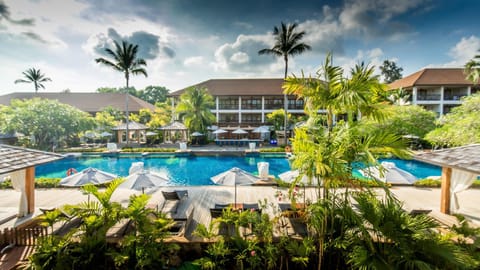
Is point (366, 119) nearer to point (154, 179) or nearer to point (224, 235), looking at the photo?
point (224, 235)

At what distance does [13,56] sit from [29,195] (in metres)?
12.8

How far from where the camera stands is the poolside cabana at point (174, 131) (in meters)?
23.4

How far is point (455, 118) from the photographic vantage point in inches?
435

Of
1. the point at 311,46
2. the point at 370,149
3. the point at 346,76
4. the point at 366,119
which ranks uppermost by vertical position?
the point at 311,46

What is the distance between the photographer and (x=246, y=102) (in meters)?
30.9

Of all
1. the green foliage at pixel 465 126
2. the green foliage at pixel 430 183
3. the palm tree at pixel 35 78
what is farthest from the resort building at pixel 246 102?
the palm tree at pixel 35 78

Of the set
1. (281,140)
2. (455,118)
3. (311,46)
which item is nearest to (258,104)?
(281,140)

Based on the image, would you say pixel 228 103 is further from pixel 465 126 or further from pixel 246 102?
pixel 465 126

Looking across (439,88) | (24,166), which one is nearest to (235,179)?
(24,166)

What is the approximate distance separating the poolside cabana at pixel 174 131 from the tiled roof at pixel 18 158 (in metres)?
16.9

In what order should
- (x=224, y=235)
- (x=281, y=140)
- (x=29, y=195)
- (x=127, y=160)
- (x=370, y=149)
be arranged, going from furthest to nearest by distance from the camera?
1. (x=281, y=140)
2. (x=127, y=160)
3. (x=29, y=195)
4. (x=224, y=235)
5. (x=370, y=149)

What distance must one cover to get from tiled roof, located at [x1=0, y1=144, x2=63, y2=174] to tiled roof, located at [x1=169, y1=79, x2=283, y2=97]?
79.2 feet

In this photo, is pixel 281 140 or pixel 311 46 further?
pixel 281 140

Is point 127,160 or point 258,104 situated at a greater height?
point 258,104
